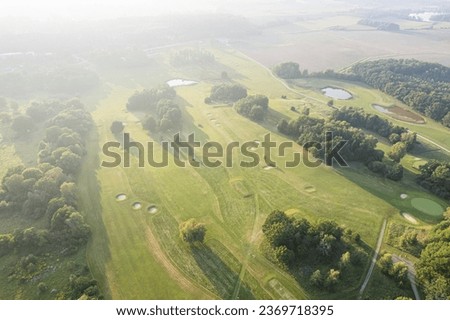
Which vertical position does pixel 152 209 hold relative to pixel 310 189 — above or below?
below

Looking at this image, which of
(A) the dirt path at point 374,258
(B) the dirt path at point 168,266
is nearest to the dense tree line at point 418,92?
(A) the dirt path at point 374,258

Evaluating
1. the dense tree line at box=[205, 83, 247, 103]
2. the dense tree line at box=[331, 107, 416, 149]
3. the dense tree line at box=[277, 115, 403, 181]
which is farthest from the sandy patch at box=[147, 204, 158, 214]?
the dense tree line at box=[331, 107, 416, 149]

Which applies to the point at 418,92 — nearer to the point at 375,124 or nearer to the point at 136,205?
the point at 375,124

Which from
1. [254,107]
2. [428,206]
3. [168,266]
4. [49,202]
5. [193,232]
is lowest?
[168,266]

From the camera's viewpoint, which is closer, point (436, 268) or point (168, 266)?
point (436, 268)

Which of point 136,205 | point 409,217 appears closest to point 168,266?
→ point 136,205

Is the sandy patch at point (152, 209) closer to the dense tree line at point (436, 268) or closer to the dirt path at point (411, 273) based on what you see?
the dirt path at point (411, 273)

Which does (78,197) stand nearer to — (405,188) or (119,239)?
(119,239)
